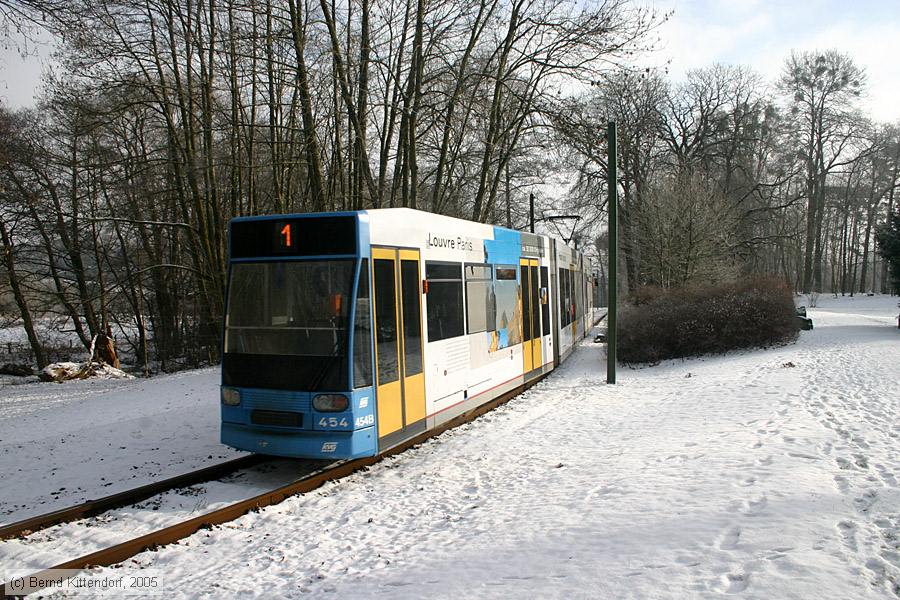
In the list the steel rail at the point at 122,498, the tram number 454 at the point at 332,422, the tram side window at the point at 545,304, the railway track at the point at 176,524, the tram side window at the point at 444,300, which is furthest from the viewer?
the tram side window at the point at 545,304

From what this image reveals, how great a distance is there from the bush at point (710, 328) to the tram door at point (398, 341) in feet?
34.7

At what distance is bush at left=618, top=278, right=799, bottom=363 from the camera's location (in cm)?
1703

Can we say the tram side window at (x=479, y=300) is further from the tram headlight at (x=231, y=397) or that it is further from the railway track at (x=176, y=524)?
the tram headlight at (x=231, y=397)

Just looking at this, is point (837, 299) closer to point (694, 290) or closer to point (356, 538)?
point (694, 290)

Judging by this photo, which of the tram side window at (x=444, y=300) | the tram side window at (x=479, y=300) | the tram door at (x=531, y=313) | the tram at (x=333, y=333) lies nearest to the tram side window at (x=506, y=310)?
the tram side window at (x=479, y=300)

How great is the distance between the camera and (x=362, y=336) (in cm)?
702

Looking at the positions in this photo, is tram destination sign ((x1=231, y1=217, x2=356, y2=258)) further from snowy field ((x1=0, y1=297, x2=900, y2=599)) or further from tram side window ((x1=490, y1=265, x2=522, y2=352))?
tram side window ((x1=490, y1=265, x2=522, y2=352))

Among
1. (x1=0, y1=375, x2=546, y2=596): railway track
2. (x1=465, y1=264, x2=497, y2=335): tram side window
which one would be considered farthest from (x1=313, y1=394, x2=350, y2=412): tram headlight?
(x1=465, y1=264, x2=497, y2=335): tram side window

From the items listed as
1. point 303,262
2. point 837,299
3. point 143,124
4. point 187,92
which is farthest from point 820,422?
point 837,299

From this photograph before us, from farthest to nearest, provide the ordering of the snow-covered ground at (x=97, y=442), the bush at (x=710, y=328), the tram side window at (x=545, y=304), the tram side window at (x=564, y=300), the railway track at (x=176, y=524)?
the bush at (x=710, y=328), the tram side window at (x=564, y=300), the tram side window at (x=545, y=304), the snow-covered ground at (x=97, y=442), the railway track at (x=176, y=524)

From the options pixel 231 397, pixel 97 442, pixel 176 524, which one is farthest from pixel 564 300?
pixel 176 524

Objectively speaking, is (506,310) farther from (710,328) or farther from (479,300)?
(710,328)

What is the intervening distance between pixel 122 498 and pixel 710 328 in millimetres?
14752

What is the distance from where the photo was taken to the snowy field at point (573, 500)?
14.3ft
